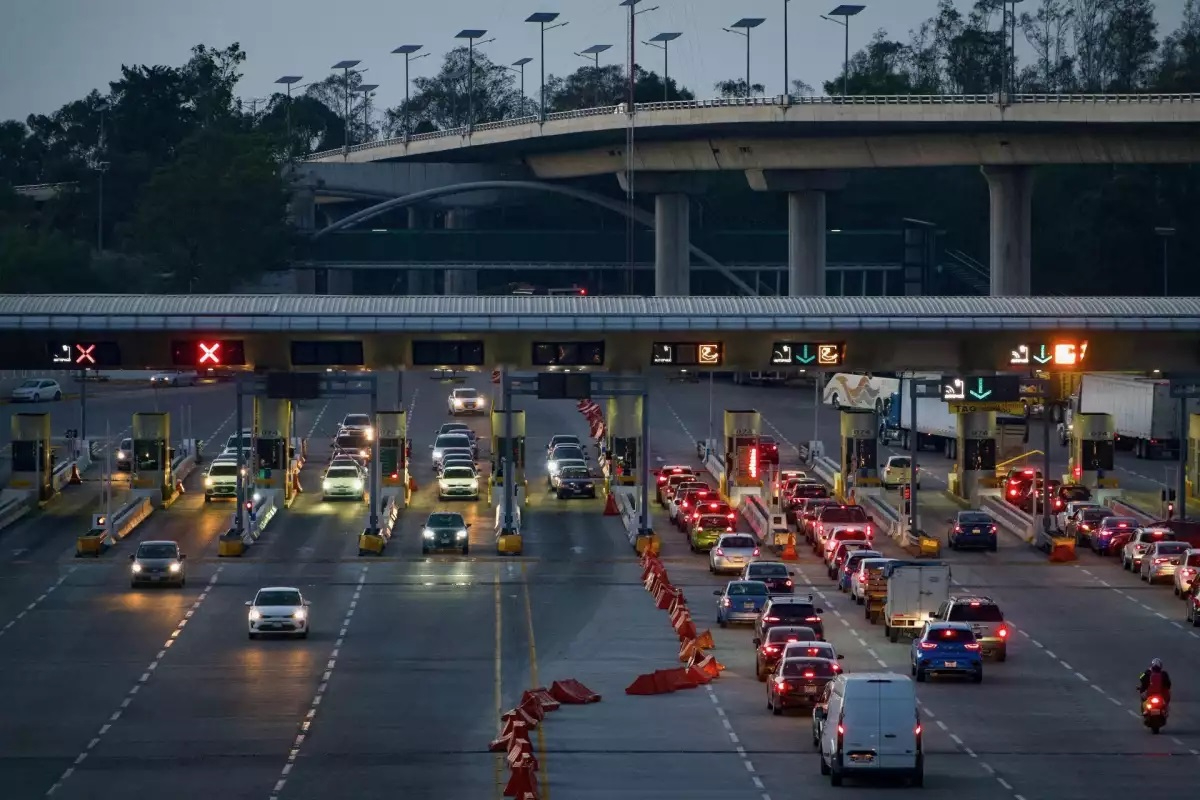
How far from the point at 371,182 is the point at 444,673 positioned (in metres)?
128

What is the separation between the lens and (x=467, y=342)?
58.3 metres

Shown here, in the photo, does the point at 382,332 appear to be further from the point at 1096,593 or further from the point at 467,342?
the point at 1096,593

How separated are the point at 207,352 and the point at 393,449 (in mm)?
19620

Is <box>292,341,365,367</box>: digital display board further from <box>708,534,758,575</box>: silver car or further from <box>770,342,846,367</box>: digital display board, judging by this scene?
<box>770,342,846,367</box>: digital display board

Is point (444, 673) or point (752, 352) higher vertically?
point (752, 352)

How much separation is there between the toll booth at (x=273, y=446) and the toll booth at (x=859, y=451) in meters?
17.8

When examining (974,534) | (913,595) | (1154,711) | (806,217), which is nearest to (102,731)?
(1154,711)

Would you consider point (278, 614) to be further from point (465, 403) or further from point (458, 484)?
point (465, 403)

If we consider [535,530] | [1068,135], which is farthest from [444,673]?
[1068,135]

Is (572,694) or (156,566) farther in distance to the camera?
(156,566)

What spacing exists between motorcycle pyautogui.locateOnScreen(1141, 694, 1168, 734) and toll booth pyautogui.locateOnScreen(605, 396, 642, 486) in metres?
40.5

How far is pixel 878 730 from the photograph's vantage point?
102 feet

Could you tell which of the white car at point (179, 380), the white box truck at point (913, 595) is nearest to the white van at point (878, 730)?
the white box truck at point (913, 595)

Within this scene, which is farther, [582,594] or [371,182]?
[371,182]
